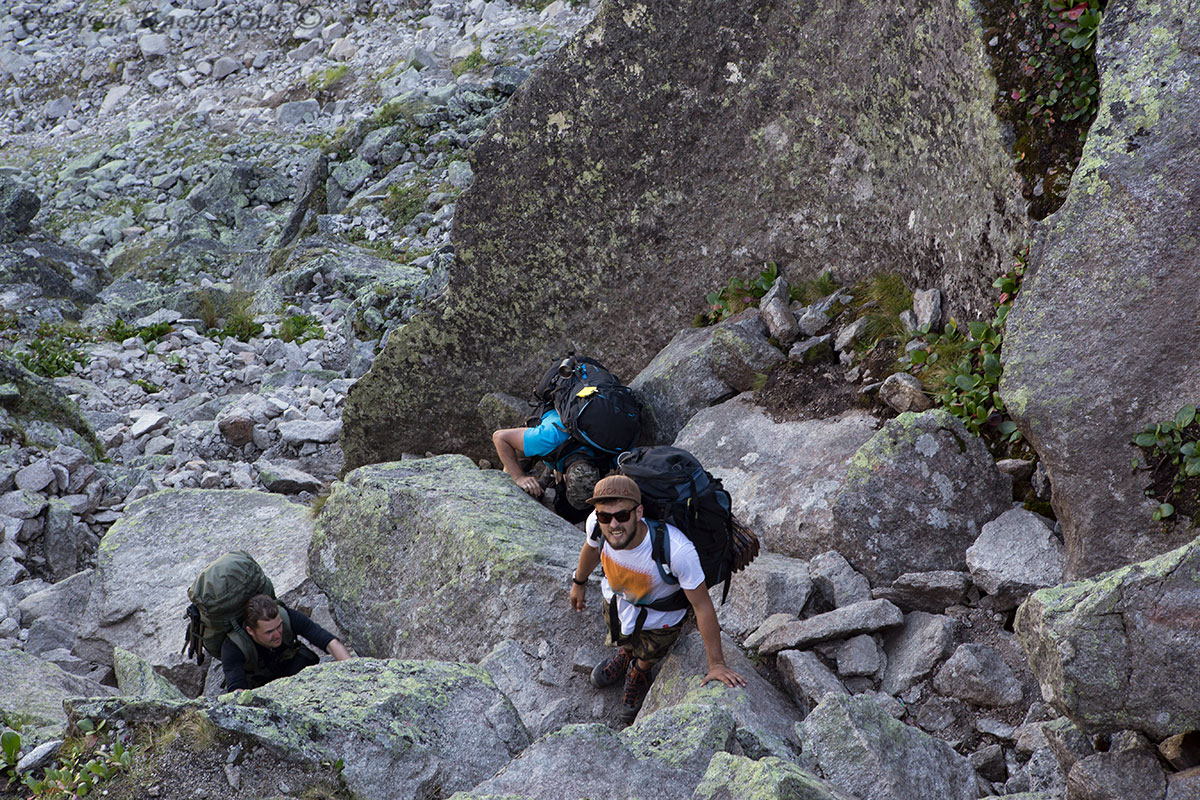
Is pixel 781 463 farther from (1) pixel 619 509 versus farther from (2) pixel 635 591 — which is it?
(1) pixel 619 509

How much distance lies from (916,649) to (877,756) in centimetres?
130

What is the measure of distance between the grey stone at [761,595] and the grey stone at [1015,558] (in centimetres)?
118

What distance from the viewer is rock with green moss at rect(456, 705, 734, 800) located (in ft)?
16.0

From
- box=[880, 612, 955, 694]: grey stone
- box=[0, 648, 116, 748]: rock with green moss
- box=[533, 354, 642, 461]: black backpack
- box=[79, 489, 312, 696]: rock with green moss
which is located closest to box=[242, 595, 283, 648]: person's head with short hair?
box=[0, 648, 116, 748]: rock with green moss

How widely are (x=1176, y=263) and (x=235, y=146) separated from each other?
27.3m

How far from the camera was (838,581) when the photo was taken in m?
6.85

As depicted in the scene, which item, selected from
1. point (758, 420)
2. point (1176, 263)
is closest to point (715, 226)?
point (758, 420)

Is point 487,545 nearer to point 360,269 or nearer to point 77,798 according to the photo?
point 77,798

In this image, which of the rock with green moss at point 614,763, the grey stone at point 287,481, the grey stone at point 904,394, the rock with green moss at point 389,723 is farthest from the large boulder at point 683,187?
the rock with green moss at point 389,723

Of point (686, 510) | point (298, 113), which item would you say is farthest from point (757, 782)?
point (298, 113)

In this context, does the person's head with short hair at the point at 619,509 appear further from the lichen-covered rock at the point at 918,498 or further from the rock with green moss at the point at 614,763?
the lichen-covered rock at the point at 918,498

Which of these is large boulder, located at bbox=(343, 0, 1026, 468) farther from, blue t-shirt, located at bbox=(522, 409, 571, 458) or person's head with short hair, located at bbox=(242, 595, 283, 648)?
person's head with short hair, located at bbox=(242, 595, 283, 648)

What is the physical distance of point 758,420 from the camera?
8.80 meters

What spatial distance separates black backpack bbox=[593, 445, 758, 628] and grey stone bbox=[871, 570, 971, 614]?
117 cm
